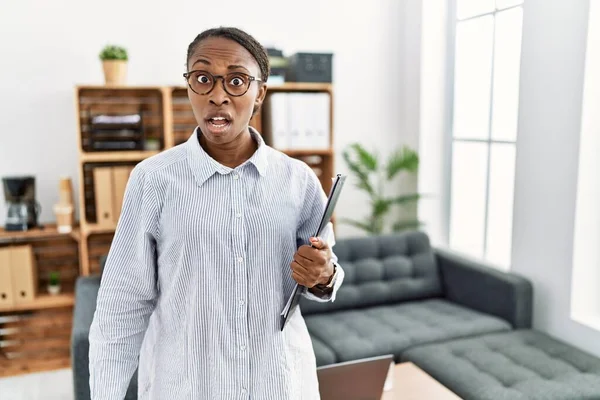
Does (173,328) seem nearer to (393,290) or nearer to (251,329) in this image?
(251,329)

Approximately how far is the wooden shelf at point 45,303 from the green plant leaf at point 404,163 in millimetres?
2201

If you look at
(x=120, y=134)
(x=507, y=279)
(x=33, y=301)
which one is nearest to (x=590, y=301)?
(x=507, y=279)

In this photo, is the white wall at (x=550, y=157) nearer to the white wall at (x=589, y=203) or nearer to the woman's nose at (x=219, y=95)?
the white wall at (x=589, y=203)

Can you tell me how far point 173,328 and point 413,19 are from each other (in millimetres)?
3536

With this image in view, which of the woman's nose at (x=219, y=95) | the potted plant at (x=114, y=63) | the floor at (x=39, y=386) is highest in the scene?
the potted plant at (x=114, y=63)

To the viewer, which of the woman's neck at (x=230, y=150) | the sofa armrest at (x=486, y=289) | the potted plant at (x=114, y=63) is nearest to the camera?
the woman's neck at (x=230, y=150)

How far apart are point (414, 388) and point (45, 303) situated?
230 cm

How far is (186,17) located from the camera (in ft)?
12.5

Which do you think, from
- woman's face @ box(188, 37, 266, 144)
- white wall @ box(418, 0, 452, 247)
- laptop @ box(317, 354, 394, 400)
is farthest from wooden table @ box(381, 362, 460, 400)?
white wall @ box(418, 0, 452, 247)

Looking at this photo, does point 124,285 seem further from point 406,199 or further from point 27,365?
point 406,199

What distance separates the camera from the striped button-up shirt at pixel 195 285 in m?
1.17

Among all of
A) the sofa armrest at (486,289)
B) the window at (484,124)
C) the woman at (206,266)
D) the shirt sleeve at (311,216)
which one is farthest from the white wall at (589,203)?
the woman at (206,266)

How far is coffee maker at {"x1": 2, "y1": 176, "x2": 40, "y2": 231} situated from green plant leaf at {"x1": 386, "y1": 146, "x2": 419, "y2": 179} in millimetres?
2273

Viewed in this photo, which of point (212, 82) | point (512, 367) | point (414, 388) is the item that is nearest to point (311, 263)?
point (212, 82)
